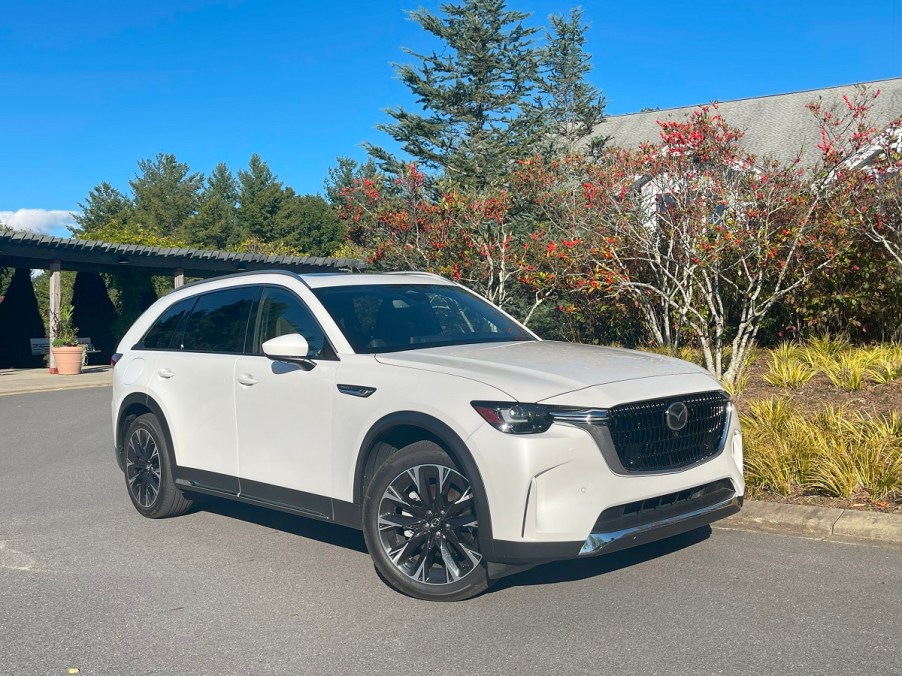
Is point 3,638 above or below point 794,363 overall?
below

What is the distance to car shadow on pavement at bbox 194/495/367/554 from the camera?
6.65 meters

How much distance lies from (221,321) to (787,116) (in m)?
31.7

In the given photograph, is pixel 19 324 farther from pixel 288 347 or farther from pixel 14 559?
pixel 288 347

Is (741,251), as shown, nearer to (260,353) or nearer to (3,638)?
(260,353)

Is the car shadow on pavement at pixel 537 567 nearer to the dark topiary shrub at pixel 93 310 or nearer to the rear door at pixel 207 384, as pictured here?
the rear door at pixel 207 384

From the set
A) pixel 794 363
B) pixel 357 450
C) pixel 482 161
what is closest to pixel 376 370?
pixel 357 450

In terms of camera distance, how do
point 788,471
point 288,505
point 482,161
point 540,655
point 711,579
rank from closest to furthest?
point 540,655 < point 711,579 < point 288,505 < point 788,471 < point 482,161

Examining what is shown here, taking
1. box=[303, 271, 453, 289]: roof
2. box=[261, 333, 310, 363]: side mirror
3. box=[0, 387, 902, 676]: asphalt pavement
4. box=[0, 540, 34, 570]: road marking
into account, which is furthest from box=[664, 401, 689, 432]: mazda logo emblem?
box=[0, 540, 34, 570]: road marking

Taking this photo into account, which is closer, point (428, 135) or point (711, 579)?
point (711, 579)

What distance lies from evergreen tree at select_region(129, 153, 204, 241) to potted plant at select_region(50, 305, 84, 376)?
69684mm

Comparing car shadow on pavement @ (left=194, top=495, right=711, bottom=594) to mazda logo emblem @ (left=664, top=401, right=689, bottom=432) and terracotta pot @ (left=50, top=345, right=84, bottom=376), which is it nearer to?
mazda logo emblem @ (left=664, top=401, right=689, bottom=432)

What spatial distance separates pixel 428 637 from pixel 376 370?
5.09ft

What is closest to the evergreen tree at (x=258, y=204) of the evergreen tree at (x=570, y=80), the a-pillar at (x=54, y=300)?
the evergreen tree at (x=570, y=80)

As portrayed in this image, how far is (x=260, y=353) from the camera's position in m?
6.46
